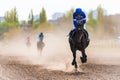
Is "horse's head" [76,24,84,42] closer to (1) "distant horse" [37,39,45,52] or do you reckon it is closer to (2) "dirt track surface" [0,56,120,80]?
(2) "dirt track surface" [0,56,120,80]

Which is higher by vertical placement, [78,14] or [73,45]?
[78,14]

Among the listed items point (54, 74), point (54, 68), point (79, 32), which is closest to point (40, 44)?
point (54, 68)

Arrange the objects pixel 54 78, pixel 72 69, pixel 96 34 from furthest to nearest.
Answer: pixel 96 34 < pixel 72 69 < pixel 54 78

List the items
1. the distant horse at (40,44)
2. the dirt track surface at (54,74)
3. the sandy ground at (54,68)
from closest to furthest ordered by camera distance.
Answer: the dirt track surface at (54,74) < the sandy ground at (54,68) < the distant horse at (40,44)

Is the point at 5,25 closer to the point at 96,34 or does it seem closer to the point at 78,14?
the point at 96,34

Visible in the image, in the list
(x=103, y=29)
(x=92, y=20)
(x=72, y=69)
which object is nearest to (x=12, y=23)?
(x=92, y=20)

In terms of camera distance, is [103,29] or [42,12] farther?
[42,12]

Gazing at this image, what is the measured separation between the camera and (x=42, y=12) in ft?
422

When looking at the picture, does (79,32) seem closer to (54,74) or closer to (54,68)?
(54,74)

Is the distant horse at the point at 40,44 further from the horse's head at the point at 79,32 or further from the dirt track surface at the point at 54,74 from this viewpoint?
the horse's head at the point at 79,32

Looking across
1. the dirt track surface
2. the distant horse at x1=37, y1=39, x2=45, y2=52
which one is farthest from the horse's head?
the distant horse at x1=37, y1=39, x2=45, y2=52

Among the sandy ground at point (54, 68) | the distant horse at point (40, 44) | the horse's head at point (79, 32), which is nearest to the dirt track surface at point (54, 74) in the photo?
the sandy ground at point (54, 68)

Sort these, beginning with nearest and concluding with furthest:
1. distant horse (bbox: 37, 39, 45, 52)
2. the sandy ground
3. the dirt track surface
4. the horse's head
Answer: the dirt track surface, the sandy ground, the horse's head, distant horse (bbox: 37, 39, 45, 52)

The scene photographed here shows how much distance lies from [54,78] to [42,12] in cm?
11202
